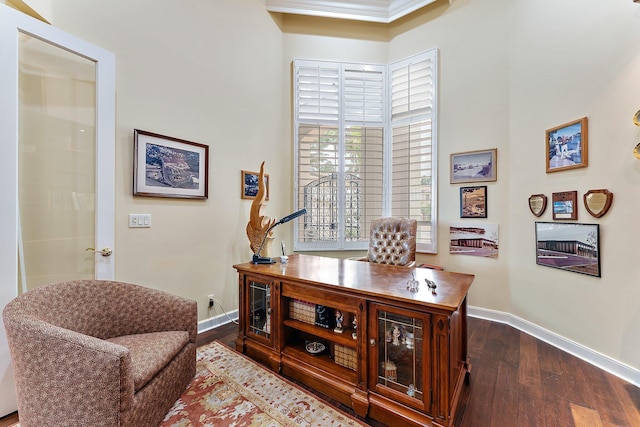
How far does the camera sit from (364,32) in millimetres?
3957

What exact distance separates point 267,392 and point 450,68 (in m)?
4.08

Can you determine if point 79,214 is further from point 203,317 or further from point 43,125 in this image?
point 203,317

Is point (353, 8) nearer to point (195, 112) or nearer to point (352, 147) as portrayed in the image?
point (352, 147)

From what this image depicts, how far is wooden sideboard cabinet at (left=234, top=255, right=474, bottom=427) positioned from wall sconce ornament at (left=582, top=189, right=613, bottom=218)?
54.4 inches

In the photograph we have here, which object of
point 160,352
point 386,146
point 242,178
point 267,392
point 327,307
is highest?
point 386,146

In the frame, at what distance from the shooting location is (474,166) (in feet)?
10.7

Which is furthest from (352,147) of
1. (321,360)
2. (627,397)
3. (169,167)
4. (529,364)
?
(627,397)

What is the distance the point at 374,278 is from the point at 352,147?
243 centimetres

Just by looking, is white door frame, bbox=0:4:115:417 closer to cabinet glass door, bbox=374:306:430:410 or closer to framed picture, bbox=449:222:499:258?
cabinet glass door, bbox=374:306:430:410

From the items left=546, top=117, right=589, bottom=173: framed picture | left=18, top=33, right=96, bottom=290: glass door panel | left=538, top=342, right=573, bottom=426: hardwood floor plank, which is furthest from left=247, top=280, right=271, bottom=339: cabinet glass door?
left=546, top=117, right=589, bottom=173: framed picture

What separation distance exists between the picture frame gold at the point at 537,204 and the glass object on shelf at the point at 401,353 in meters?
2.24

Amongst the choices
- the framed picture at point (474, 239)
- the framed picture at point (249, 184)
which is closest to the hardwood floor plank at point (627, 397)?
the framed picture at point (474, 239)

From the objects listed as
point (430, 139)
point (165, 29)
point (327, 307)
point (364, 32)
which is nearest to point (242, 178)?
point (165, 29)

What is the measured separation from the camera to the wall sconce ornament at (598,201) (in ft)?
7.17
